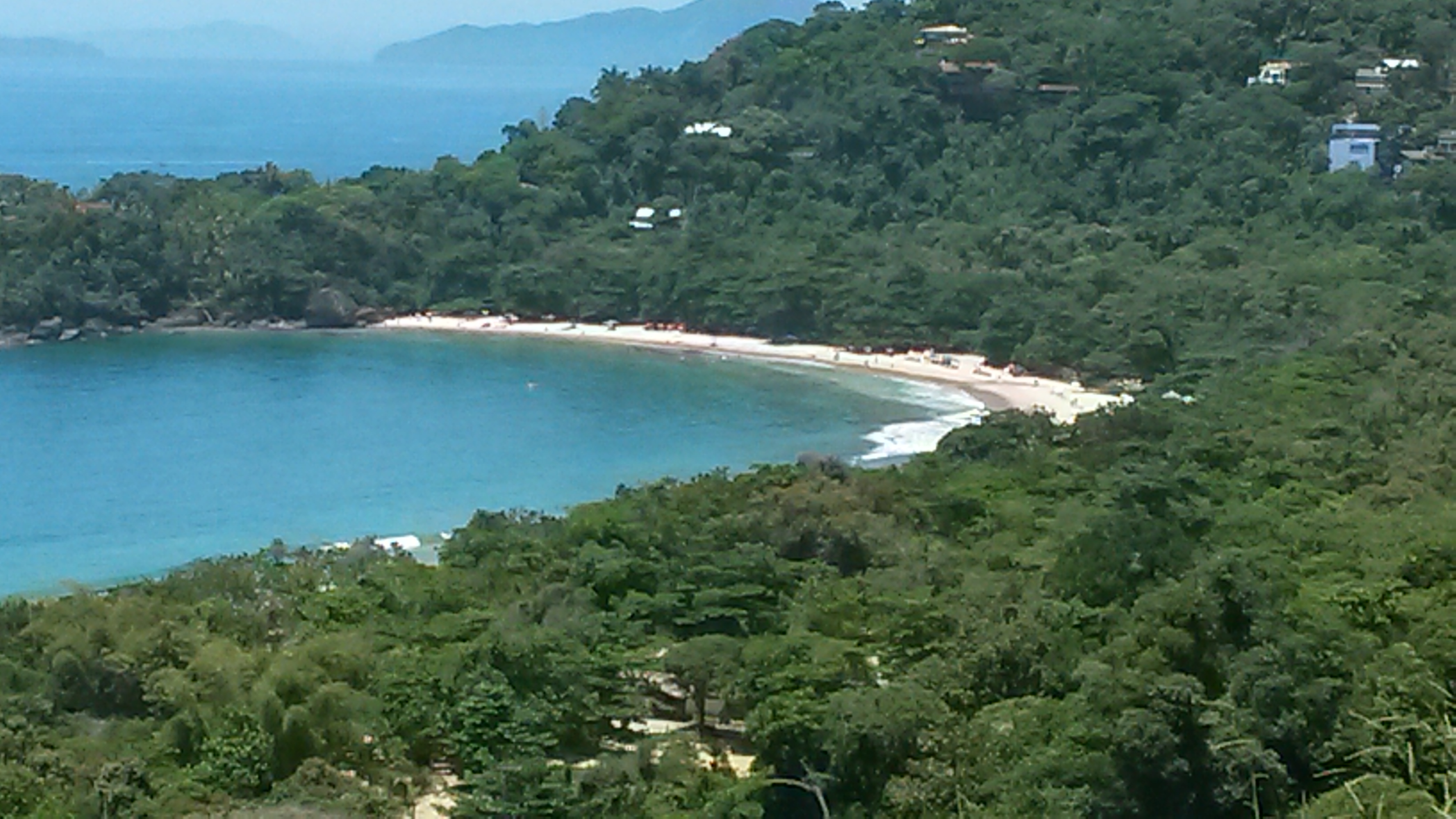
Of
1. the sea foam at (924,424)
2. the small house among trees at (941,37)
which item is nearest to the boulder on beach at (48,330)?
the sea foam at (924,424)

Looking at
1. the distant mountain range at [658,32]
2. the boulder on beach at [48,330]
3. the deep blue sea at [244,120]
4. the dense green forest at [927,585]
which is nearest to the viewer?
the dense green forest at [927,585]

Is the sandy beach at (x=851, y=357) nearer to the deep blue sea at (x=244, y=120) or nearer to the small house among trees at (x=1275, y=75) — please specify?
the small house among trees at (x=1275, y=75)

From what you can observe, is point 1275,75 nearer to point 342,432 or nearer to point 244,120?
point 342,432

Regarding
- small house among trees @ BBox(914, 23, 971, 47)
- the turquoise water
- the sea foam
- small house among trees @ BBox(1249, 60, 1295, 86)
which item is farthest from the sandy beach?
small house among trees @ BBox(914, 23, 971, 47)

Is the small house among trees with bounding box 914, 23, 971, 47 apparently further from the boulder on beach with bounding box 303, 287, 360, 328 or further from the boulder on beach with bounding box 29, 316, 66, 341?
the boulder on beach with bounding box 29, 316, 66, 341

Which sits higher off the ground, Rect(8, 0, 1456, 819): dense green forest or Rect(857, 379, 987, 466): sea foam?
Rect(8, 0, 1456, 819): dense green forest

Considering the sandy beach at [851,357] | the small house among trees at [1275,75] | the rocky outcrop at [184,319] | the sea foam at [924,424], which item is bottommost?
the sea foam at [924,424]
